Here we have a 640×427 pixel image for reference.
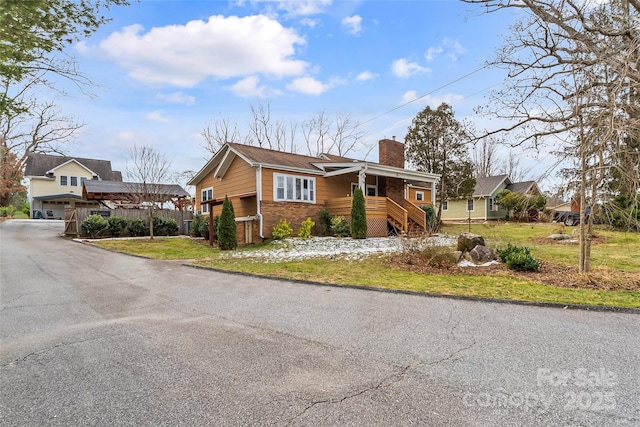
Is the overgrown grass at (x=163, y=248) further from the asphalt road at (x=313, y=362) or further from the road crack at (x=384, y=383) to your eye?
the road crack at (x=384, y=383)

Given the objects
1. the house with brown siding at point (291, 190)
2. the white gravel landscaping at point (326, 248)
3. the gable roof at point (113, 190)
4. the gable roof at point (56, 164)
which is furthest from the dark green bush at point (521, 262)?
the gable roof at point (56, 164)

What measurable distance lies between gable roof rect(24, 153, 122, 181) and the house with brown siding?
30417 millimetres

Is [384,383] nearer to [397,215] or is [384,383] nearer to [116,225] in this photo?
[397,215]

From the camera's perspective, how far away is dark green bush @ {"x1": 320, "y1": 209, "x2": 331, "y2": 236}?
17844mm

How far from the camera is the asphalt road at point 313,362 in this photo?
2562mm

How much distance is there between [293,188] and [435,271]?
9.87 meters

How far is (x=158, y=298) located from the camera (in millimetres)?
6605

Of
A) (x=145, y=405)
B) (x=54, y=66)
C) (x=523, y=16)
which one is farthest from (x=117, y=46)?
(x=523, y=16)

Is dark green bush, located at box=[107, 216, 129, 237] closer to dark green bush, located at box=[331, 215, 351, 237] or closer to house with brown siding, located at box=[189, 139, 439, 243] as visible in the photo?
house with brown siding, located at box=[189, 139, 439, 243]

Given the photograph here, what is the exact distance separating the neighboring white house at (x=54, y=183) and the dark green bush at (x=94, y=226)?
2110 centimetres

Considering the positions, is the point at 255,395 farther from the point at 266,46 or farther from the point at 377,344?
the point at 266,46

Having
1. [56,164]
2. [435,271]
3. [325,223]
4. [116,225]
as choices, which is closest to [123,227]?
[116,225]

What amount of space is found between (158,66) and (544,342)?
47.9 ft

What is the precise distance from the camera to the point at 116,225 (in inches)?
768
